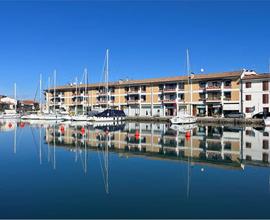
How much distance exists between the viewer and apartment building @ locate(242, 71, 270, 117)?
6525 cm

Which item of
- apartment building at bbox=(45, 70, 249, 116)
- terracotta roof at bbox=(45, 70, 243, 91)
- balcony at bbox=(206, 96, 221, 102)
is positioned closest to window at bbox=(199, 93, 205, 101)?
apartment building at bbox=(45, 70, 249, 116)

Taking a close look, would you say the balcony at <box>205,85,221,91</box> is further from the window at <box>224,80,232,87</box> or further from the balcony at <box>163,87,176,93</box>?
the balcony at <box>163,87,176,93</box>

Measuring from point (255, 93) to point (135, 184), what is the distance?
5752 centimetres

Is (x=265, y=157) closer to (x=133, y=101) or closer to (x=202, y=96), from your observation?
(x=202, y=96)

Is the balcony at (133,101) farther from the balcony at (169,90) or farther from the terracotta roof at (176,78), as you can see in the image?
the balcony at (169,90)

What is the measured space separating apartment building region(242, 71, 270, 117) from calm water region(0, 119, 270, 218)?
4369cm

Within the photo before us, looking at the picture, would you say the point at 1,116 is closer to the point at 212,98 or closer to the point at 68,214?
the point at 212,98

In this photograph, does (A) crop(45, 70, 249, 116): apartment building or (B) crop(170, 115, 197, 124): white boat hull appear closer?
(B) crop(170, 115, 197, 124): white boat hull

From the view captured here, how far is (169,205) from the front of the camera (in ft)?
37.1

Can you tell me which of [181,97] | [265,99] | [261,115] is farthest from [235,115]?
[181,97]

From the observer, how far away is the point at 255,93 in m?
66.7

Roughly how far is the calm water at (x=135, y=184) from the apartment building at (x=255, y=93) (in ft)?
143

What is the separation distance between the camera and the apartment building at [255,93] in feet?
214

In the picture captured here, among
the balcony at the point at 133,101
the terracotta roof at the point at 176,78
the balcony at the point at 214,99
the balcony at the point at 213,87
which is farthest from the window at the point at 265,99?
the balcony at the point at 133,101
